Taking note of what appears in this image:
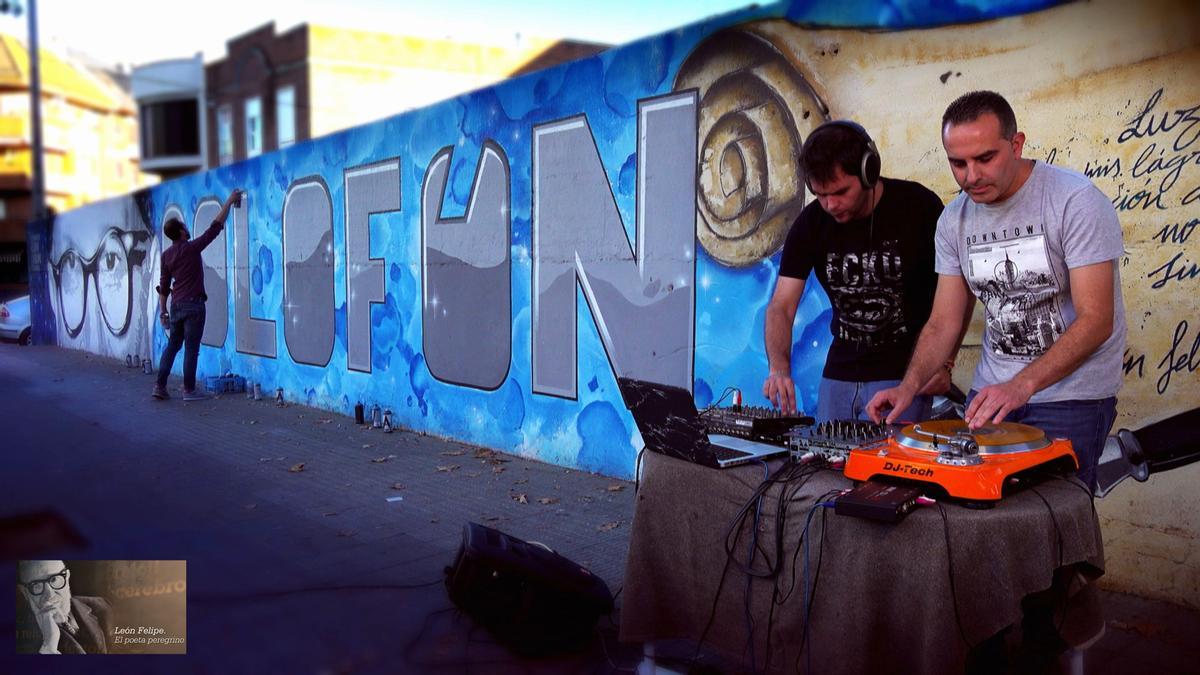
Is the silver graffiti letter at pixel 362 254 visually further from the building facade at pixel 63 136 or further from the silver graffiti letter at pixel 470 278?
the building facade at pixel 63 136

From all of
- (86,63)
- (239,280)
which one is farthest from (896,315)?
(86,63)

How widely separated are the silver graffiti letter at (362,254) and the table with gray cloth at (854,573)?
6.99 meters

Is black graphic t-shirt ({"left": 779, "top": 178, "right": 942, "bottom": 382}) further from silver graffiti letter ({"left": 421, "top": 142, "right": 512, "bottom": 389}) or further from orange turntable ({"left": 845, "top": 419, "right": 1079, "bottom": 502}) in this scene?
silver graffiti letter ({"left": 421, "top": 142, "right": 512, "bottom": 389})

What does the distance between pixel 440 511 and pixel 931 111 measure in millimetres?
3857

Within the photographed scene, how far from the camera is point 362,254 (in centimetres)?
986

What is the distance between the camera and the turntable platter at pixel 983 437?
2330 mm

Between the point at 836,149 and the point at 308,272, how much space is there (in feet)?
29.9

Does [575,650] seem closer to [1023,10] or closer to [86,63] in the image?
[1023,10]

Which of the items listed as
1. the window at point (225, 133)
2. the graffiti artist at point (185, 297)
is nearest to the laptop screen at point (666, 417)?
the graffiti artist at point (185, 297)

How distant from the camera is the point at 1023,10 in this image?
4195 millimetres

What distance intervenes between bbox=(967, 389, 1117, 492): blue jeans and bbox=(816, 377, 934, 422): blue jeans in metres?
0.46

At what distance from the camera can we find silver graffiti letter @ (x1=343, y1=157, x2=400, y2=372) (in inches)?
371

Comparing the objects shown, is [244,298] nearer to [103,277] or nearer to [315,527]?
[103,277]

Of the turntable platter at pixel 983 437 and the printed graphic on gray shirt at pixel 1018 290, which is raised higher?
the printed graphic on gray shirt at pixel 1018 290
